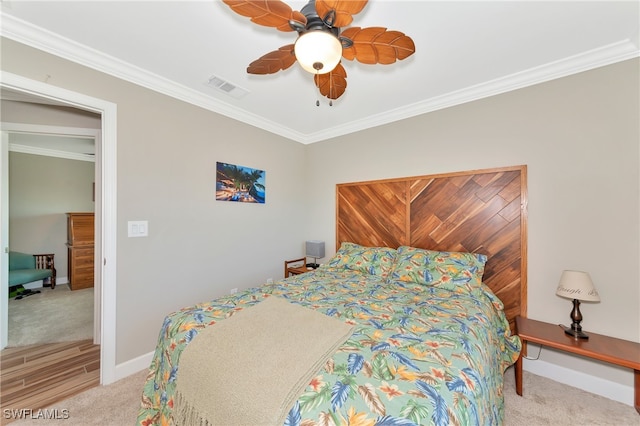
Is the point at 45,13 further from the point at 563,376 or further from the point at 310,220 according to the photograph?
the point at 563,376

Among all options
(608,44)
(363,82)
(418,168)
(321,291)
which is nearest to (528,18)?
(608,44)

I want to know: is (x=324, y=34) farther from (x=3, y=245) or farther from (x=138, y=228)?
(x=3, y=245)

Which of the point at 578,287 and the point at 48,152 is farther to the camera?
the point at 48,152

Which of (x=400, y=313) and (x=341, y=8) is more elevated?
(x=341, y=8)

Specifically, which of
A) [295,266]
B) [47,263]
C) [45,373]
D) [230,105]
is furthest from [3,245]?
[295,266]

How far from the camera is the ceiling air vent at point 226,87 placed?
7.63ft

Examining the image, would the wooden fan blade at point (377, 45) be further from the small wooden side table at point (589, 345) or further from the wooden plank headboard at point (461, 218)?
the small wooden side table at point (589, 345)

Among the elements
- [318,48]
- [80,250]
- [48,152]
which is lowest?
[80,250]

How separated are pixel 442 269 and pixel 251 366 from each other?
6.05 ft

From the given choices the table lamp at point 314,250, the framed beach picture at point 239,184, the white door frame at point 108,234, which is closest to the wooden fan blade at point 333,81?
the framed beach picture at point 239,184

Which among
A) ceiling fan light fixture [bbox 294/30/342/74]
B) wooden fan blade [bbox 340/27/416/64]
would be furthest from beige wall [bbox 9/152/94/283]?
wooden fan blade [bbox 340/27/416/64]

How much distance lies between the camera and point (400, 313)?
1.58 metres

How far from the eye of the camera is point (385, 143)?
3.08m

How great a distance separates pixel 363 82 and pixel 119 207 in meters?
2.45
